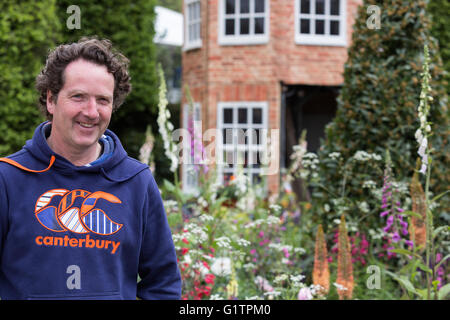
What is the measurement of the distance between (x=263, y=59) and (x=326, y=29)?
1.56 m

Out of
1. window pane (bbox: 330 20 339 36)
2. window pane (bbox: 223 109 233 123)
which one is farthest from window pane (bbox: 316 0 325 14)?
window pane (bbox: 223 109 233 123)

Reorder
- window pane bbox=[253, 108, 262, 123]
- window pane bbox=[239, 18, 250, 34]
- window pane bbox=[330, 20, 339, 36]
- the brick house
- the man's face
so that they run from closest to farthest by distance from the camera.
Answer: the man's face < the brick house < window pane bbox=[253, 108, 262, 123] < window pane bbox=[239, 18, 250, 34] < window pane bbox=[330, 20, 339, 36]

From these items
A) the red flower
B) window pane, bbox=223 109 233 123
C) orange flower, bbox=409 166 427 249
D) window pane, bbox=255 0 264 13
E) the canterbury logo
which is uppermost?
window pane, bbox=255 0 264 13

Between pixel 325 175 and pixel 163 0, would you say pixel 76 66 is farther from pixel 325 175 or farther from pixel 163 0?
pixel 163 0

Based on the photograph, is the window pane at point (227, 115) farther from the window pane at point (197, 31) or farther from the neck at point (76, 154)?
the neck at point (76, 154)

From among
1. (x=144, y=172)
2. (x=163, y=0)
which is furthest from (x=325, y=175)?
(x=163, y=0)

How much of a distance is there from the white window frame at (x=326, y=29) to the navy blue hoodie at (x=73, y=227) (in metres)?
10.3

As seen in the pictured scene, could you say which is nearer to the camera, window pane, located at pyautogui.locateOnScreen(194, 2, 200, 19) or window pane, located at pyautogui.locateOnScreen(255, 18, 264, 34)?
window pane, located at pyautogui.locateOnScreen(255, 18, 264, 34)

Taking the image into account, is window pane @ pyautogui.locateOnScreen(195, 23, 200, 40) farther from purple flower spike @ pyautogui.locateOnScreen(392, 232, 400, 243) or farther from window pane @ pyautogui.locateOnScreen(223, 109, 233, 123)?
purple flower spike @ pyautogui.locateOnScreen(392, 232, 400, 243)

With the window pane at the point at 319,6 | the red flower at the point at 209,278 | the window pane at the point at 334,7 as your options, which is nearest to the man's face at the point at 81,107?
the red flower at the point at 209,278

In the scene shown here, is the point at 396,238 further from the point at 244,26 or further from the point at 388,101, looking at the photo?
the point at 244,26

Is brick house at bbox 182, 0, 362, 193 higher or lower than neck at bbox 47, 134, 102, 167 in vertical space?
higher

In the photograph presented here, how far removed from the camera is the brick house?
38.9 feet
